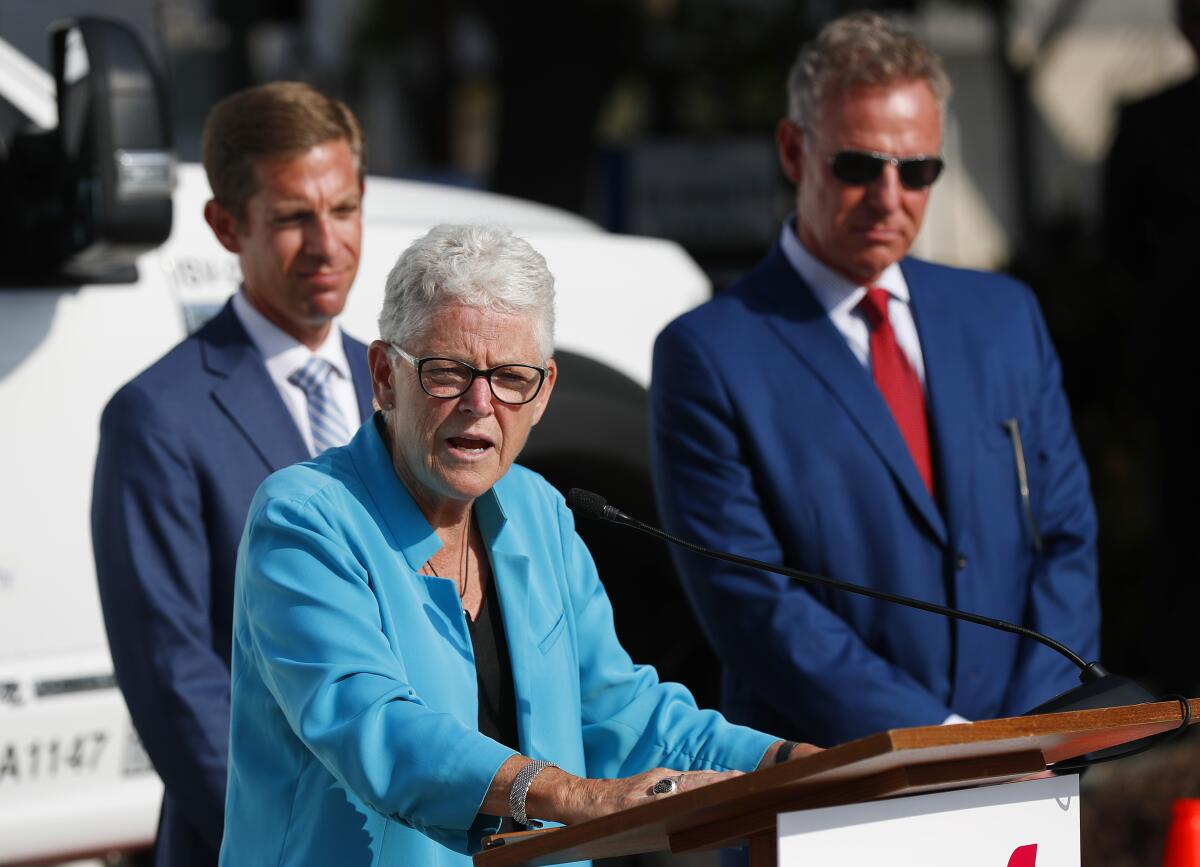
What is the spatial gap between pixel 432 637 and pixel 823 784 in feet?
2.17

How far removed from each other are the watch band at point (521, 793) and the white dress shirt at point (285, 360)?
1317mm

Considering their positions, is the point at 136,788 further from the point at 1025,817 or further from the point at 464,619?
the point at 1025,817

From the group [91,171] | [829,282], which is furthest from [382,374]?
[91,171]

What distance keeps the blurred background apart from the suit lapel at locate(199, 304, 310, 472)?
1369 millimetres

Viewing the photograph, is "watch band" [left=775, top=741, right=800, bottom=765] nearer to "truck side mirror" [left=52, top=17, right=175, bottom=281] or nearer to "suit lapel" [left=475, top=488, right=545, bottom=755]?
"suit lapel" [left=475, top=488, right=545, bottom=755]

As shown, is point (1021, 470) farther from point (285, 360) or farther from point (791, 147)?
point (285, 360)

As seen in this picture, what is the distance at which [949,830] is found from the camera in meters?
2.17

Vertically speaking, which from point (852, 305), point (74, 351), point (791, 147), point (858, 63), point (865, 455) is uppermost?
point (858, 63)

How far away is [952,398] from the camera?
11.8 ft

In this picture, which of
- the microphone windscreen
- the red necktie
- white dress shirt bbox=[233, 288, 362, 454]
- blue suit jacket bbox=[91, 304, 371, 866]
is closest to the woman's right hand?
the microphone windscreen

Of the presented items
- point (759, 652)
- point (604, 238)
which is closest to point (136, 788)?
point (759, 652)

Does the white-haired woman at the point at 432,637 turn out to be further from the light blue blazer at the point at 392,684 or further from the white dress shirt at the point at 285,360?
the white dress shirt at the point at 285,360

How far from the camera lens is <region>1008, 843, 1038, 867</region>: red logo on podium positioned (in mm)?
2250

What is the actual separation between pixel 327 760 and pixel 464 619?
319 millimetres
